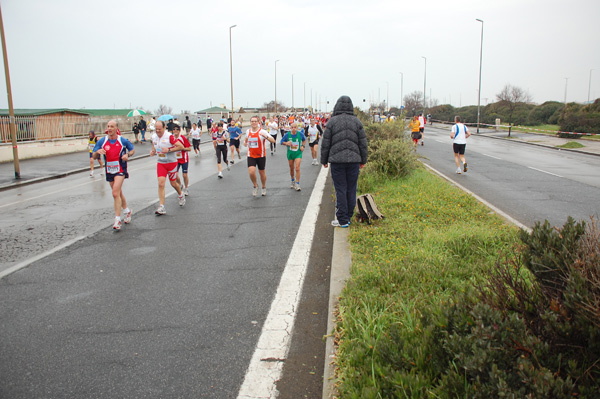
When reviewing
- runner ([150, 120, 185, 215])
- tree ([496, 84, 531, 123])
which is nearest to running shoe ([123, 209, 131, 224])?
runner ([150, 120, 185, 215])

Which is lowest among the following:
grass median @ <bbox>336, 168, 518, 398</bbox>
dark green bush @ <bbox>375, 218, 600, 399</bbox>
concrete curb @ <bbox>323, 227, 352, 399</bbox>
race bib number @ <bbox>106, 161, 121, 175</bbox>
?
concrete curb @ <bbox>323, 227, 352, 399</bbox>

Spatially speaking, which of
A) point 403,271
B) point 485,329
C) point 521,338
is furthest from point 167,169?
point 521,338

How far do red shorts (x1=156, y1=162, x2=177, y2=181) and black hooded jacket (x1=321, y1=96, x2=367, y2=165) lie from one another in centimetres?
401

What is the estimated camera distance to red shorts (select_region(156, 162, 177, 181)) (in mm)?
9711

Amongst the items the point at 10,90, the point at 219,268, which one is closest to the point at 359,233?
the point at 219,268

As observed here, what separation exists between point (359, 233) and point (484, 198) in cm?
505

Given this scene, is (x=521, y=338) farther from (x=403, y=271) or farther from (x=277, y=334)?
(x=403, y=271)

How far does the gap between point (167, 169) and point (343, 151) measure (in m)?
4.40

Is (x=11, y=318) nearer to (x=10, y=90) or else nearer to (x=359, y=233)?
(x=359, y=233)

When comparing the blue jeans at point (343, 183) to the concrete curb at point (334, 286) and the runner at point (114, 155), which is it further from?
the runner at point (114, 155)

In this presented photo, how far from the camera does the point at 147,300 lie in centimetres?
480

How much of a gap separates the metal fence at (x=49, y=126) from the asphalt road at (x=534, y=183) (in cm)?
1980

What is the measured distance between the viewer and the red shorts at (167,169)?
9711 millimetres

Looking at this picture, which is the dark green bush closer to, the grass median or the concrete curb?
the grass median
